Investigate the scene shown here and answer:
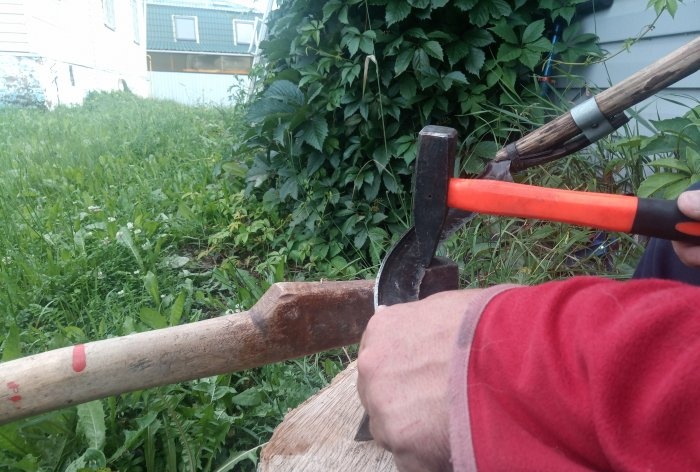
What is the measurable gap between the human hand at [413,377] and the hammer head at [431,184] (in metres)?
0.35

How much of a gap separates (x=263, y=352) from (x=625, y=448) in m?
0.80

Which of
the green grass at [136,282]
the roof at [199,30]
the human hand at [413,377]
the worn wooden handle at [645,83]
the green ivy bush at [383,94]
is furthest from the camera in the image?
the roof at [199,30]

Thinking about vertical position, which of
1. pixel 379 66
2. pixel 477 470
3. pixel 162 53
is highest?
pixel 162 53

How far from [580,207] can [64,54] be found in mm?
12674

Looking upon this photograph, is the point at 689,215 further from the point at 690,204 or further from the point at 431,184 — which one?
the point at 431,184

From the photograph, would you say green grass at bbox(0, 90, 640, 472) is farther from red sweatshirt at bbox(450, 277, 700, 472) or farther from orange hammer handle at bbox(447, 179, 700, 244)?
red sweatshirt at bbox(450, 277, 700, 472)

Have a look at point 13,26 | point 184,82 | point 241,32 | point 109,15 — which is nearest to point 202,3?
point 241,32

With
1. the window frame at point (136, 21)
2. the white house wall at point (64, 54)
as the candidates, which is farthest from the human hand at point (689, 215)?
the window frame at point (136, 21)

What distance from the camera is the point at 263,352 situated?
45.0 inches

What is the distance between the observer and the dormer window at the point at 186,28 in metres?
28.2

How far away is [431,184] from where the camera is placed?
3.43ft

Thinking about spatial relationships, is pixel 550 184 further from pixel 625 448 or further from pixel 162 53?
pixel 162 53

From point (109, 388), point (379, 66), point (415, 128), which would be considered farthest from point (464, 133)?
point (109, 388)

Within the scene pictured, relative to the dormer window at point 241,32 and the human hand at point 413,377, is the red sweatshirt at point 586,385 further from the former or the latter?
the dormer window at point 241,32
